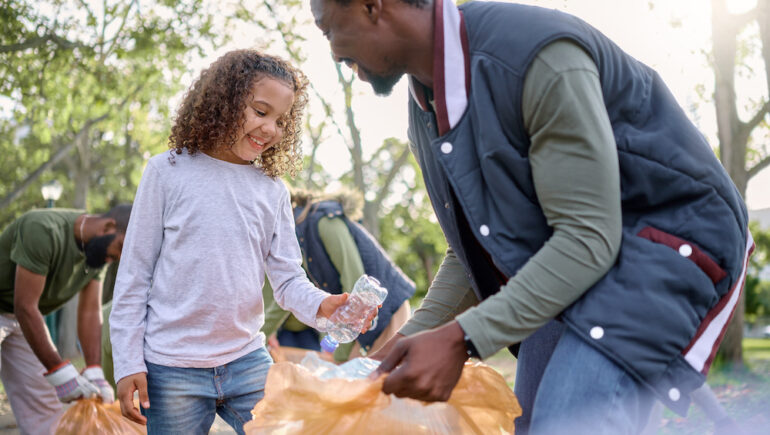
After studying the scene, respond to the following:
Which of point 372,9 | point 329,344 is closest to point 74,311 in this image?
Result: point 329,344

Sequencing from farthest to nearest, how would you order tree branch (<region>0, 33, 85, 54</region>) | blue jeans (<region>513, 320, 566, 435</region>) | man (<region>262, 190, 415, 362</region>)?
tree branch (<region>0, 33, 85, 54</region>), man (<region>262, 190, 415, 362</region>), blue jeans (<region>513, 320, 566, 435</region>)

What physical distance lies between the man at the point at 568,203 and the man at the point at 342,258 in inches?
126

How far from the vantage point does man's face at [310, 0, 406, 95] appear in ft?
5.72

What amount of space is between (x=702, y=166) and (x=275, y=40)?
941 centimetres

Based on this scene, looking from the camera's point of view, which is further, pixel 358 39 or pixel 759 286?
pixel 759 286

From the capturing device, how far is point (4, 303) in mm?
4887

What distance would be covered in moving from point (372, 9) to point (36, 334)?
12.1 feet

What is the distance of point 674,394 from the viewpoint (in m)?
1.61

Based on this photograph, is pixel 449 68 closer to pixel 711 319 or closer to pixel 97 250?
pixel 711 319

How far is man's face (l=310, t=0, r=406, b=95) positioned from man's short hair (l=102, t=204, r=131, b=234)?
11.1 feet

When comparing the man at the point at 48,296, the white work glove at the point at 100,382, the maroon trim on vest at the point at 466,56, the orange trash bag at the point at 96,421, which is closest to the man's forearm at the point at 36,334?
the man at the point at 48,296

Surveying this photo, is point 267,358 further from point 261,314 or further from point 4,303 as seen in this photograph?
point 4,303

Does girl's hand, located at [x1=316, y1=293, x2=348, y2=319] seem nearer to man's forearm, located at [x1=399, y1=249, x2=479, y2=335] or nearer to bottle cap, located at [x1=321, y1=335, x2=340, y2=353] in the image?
bottle cap, located at [x1=321, y1=335, x2=340, y2=353]

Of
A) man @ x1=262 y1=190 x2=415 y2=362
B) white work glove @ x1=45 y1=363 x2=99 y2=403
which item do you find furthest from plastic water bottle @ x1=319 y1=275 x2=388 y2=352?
white work glove @ x1=45 y1=363 x2=99 y2=403
